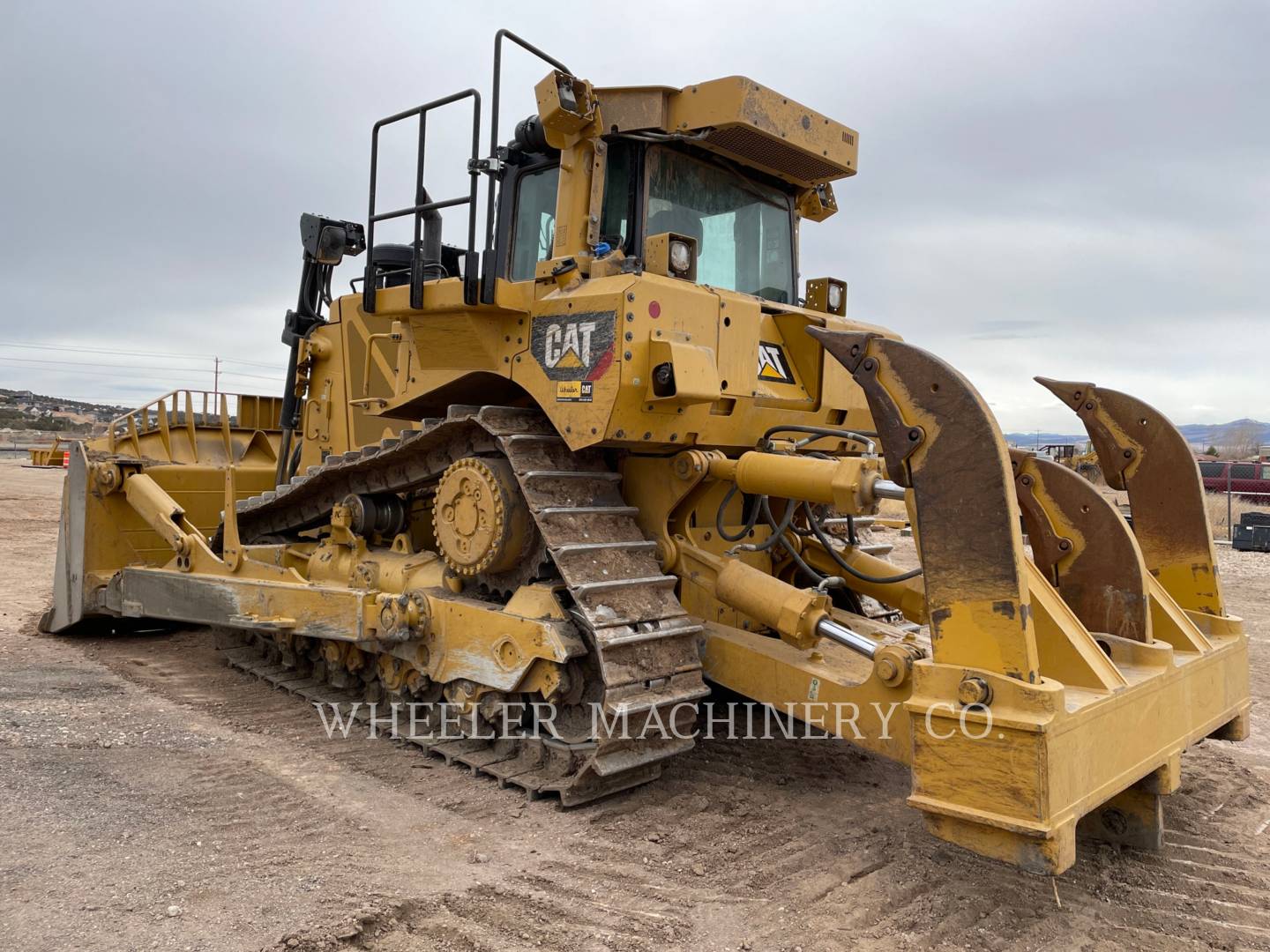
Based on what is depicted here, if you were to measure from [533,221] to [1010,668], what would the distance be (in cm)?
357

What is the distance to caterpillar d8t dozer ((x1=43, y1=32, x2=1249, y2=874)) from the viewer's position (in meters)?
3.34

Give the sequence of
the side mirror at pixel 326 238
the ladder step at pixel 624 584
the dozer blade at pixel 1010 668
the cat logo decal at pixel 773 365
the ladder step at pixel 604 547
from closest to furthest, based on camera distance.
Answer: the dozer blade at pixel 1010 668
the ladder step at pixel 624 584
the ladder step at pixel 604 547
the cat logo decal at pixel 773 365
the side mirror at pixel 326 238

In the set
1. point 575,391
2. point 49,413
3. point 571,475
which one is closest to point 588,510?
point 571,475

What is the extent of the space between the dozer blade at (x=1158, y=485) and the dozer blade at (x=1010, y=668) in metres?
0.45

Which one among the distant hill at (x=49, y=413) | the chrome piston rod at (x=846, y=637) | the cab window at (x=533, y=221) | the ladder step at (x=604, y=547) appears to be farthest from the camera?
the distant hill at (x=49, y=413)

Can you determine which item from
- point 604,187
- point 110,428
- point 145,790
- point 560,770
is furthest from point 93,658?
point 604,187

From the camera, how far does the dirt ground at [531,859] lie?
11.0 feet

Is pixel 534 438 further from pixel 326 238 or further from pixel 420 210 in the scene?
pixel 326 238

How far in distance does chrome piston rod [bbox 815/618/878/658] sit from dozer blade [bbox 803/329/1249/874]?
6.8 inches

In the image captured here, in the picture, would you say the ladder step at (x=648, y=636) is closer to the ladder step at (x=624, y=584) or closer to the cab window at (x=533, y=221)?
the ladder step at (x=624, y=584)

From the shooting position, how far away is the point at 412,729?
5.36 meters

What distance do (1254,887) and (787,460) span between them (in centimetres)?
241

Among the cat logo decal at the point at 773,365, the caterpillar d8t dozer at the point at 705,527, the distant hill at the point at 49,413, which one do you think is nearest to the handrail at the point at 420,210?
the caterpillar d8t dozer at the point at 705,527

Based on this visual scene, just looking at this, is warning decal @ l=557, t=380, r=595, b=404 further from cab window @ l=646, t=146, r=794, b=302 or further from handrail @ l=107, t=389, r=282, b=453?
handrail @ l=107, t=389, r=282, b=453
